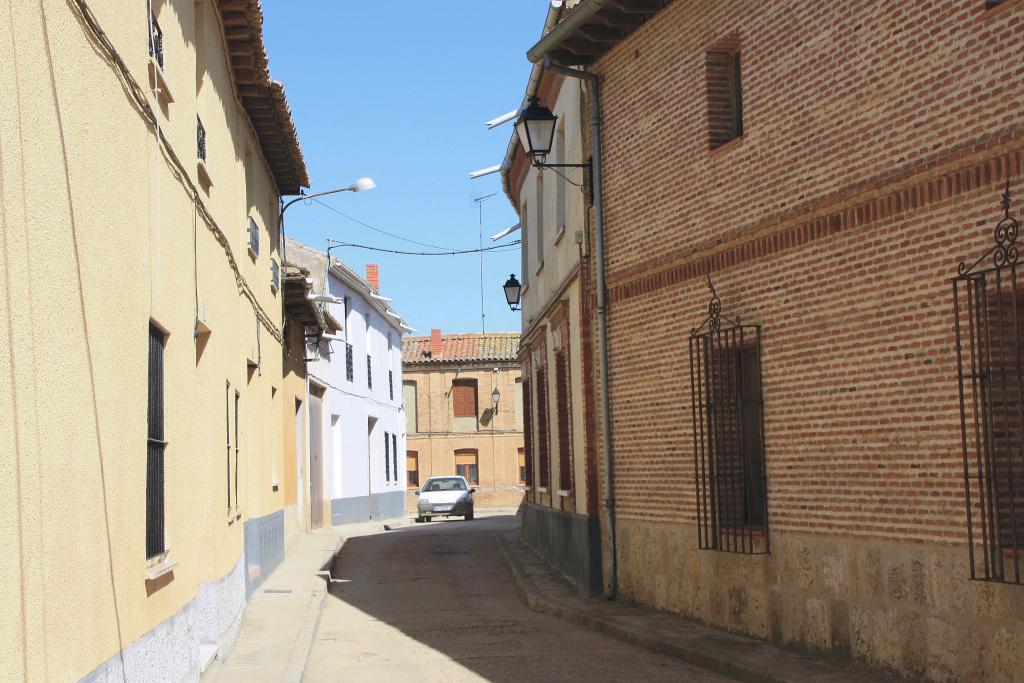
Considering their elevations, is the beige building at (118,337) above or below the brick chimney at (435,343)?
below

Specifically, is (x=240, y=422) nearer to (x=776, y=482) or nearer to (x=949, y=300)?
(x=776, y=482)

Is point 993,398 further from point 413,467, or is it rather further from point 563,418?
point 413,467

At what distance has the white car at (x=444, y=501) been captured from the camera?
126ft

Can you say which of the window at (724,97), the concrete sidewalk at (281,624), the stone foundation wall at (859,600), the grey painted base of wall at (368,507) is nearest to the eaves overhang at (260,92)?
the window at (724,97)

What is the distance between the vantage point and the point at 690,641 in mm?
11148

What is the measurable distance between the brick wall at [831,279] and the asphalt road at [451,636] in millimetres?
1232

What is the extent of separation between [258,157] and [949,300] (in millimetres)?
11194

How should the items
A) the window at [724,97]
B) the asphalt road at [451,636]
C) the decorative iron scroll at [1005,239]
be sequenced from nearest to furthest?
1. the decorative iron scroll at [1005,239]
2. the asphalt road at [451,636]
3. the window at [724,97]

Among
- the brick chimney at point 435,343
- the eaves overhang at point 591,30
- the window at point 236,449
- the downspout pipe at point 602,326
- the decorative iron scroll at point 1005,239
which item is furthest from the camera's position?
the brick chimney at point 435,343

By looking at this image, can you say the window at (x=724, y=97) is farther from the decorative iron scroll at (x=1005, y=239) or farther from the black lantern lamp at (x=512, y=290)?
the black lantern lamp at (x=512, y=290)

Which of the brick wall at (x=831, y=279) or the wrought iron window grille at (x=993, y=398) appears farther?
the brick wall at (x=831, y=279)

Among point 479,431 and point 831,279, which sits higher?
point 831,279

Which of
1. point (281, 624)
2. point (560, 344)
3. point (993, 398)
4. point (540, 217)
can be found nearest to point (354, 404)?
point (540, 217)

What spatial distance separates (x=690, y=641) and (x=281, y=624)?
14.1ft
